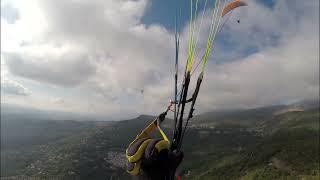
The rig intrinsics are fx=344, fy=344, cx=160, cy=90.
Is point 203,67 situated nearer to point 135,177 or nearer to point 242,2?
point 242,2

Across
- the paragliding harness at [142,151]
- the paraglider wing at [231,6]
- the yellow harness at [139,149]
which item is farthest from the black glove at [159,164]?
the paraglider wing at [231,6]

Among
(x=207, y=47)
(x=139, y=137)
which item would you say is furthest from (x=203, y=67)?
(x=139, y=137)

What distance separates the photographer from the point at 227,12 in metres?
11.1

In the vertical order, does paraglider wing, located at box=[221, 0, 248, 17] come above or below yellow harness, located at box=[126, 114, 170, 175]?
above

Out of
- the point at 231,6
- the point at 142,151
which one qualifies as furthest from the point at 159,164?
the point at 231,6

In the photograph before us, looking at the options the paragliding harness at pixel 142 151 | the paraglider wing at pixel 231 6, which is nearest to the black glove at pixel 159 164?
the paragliding harness at pixel 142 151

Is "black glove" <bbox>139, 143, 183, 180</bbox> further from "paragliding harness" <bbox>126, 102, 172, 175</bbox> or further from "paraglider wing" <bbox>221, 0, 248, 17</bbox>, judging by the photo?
"paraglider wing" <bbox>221, 0, 248, 17</bbox>

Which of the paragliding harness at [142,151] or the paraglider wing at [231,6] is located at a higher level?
the paraglider wing at [231,6]

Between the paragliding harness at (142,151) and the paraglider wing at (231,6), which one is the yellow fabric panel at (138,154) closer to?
the paragliding harness at (142,151)

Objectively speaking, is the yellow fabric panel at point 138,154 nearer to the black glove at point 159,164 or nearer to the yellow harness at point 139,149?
the yellow harness at point 139,149

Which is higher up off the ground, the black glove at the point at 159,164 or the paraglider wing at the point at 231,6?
the paraglider wing at the point at 231,6

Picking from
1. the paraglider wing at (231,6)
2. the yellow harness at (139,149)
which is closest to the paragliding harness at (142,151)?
the yellow harness at (139,149)

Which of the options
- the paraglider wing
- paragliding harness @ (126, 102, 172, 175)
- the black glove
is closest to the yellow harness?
paragliding harness @ (126, 102, 172, 175)

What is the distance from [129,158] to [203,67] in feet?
12.4
